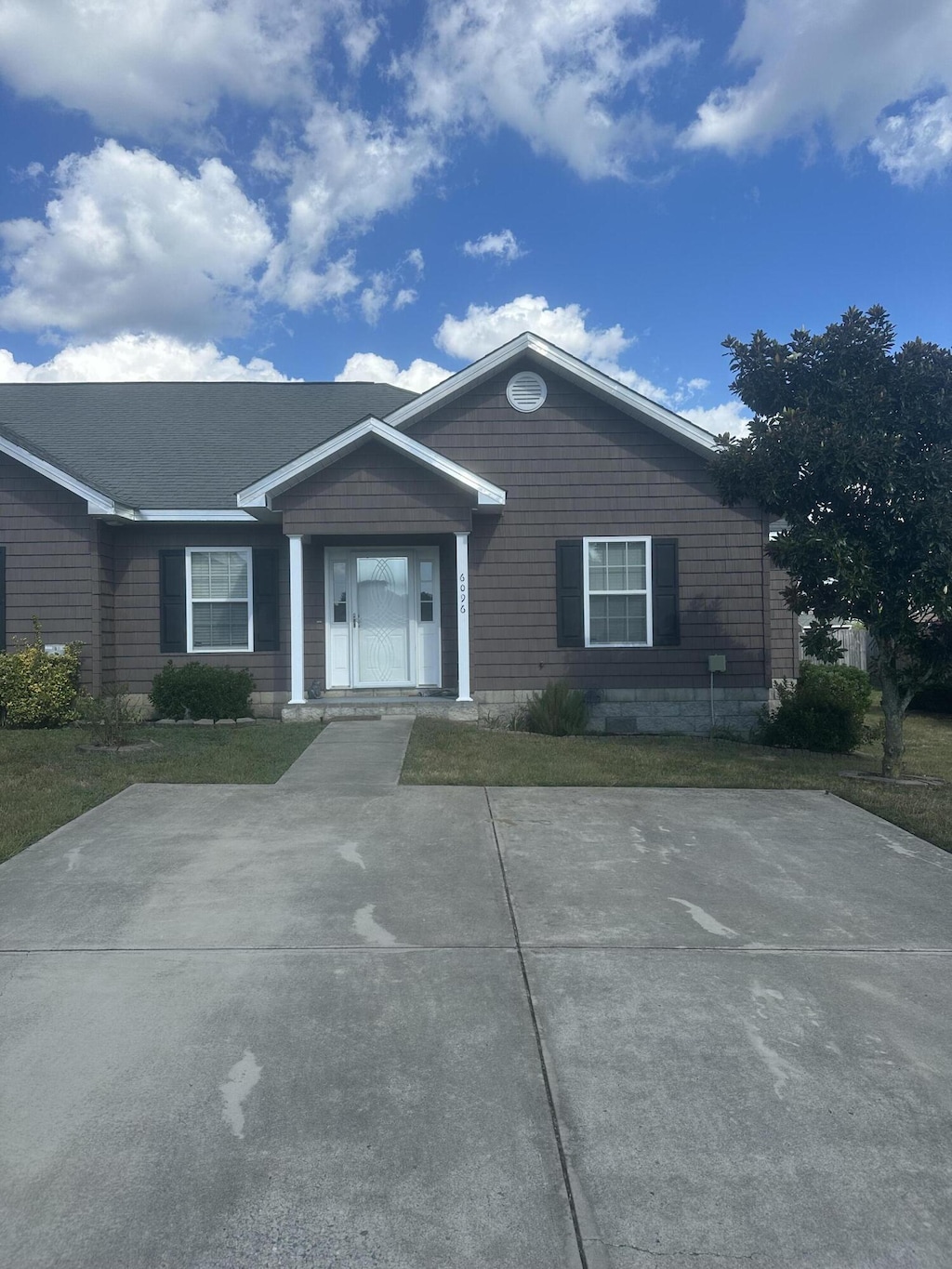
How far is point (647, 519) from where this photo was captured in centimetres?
1361

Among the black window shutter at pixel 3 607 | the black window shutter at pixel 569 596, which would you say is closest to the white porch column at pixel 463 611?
the black window shutter at pixel 569 596

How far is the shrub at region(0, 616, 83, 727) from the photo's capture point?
39.9ft

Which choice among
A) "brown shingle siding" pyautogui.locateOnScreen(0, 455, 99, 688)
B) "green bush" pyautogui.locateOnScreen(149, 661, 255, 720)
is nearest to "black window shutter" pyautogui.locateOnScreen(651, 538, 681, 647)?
"green bush" pyautogui.locateOnScreen(149, 661, 255, 720)

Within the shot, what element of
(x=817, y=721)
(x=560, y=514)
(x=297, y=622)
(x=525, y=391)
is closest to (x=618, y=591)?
(x=560, y=514)

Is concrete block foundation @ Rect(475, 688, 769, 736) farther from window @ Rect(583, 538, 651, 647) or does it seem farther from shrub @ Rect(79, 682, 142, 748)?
shrub @ Rect(79, 682, 142, 748)

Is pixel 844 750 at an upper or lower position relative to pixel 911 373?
lower

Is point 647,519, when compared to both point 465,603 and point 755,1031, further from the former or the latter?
point 755,1031

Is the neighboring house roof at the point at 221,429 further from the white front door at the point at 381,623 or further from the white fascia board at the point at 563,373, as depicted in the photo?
the white front door at the point at 381,623

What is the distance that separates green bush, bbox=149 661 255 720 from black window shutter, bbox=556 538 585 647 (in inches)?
176

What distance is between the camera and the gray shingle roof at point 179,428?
13.9 meters

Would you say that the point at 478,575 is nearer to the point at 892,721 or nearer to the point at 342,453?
the point at 342,453

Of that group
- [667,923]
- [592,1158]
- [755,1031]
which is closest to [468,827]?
[667,923]

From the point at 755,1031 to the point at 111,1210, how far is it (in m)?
2.45

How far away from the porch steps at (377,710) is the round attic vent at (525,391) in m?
4.18
